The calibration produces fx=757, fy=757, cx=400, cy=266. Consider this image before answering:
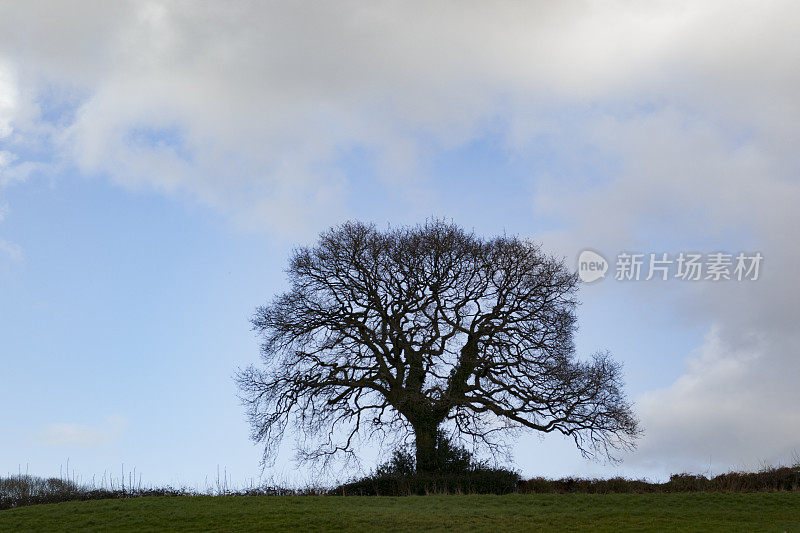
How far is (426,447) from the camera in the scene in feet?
98.4

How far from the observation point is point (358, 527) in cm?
1853

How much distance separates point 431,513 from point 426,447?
9.29 metres

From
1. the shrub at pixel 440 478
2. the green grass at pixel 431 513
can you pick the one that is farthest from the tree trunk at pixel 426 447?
the green grass at pixel 431 513

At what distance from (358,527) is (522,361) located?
14.6 meters

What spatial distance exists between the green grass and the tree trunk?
17.7 feet

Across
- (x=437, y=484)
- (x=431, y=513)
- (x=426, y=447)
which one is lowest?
(x=437, y=484)

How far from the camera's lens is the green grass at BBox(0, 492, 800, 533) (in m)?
18.7

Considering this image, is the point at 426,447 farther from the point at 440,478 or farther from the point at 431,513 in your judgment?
the point at 431,513

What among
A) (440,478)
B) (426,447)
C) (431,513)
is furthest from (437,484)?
(431,513)

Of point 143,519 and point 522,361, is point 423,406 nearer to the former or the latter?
point 522,361

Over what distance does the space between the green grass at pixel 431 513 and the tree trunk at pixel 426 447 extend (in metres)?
5.38

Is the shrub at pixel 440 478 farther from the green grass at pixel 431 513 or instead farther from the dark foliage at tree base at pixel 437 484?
the green grass at pixel 431 513

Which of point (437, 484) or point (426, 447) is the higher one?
point (426, 447)

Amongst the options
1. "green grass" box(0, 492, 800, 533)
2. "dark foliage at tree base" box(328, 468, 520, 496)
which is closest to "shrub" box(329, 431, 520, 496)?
"dark foliage at tree base" box(328, 468, 520, 496)
